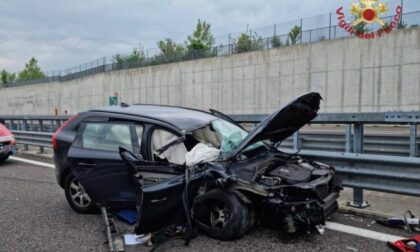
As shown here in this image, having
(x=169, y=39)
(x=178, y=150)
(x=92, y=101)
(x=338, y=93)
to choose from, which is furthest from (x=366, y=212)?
(x=169, y=39)

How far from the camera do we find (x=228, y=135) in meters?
4.62

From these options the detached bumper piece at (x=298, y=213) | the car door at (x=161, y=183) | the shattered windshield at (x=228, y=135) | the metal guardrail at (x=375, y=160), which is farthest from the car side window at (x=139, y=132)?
the metal guardrail at (x=375, y=160)

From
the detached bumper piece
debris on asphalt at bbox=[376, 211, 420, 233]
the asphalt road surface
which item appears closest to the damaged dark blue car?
the detached bumper piece

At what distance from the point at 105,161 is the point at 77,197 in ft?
3.06

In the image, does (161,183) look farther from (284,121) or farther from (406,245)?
(406,245)

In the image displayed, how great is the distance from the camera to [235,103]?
3212 centimetres

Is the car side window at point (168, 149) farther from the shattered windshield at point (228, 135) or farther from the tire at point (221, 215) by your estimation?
the tire at point (221, 215)

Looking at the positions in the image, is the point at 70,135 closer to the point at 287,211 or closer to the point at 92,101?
the point at 287,211

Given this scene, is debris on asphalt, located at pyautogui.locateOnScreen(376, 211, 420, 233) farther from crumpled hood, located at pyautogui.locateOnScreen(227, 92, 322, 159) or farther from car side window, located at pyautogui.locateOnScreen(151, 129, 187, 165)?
car side window, located at pyautogui.locateOnScreen(151, 129, 187, 165)

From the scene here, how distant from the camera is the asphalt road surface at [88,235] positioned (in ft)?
12.3

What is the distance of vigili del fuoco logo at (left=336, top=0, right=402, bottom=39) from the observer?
966 inches

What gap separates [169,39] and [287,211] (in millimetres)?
57401

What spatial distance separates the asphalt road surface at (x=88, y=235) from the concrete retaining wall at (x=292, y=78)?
21.9 m

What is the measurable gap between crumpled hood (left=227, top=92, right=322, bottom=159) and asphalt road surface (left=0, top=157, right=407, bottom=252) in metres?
0.99
